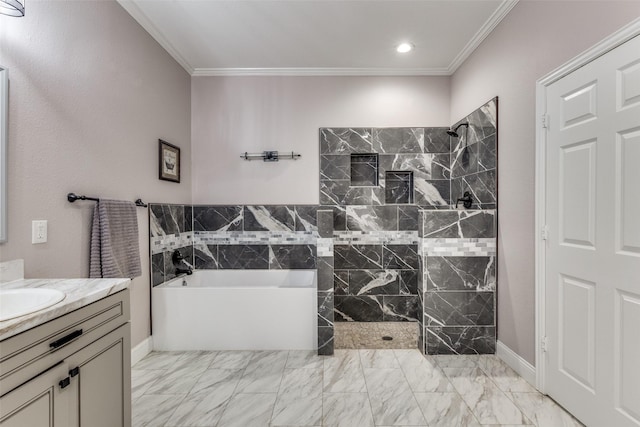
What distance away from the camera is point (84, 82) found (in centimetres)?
198

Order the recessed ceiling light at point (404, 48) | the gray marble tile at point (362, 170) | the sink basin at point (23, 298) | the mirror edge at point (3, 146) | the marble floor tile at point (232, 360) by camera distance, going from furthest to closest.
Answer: the gray marble tile at point (362, 170) → the recessed ceiling light at point (404, 48) → the marble floor tile at point (232, 360) → the mirror edge at point (3, 146) → the sink basin at point (23, 298)

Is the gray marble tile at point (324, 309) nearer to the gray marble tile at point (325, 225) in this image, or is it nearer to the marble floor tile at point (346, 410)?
the gray marble tile at point (325, 225)

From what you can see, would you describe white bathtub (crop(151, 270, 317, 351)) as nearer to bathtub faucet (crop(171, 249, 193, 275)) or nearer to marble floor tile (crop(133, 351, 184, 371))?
marble floor tile (crop(133, 351, 184, 371))

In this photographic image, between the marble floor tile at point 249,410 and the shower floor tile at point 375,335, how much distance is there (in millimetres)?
961

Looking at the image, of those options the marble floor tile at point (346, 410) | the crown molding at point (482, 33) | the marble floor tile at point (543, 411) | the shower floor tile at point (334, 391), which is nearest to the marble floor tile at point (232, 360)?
the shower floor tile at point (334, 391)

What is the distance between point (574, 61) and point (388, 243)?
2280 mm

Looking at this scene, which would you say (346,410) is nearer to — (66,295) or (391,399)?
(391,399)

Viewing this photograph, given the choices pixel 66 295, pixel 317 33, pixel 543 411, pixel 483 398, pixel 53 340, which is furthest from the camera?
pixel 317 33

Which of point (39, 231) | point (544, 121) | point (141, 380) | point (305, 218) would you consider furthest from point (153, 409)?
point (544, 121)

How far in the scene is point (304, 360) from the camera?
2545 millimetres

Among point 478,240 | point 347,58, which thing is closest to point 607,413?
point 478,240

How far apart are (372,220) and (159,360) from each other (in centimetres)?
246

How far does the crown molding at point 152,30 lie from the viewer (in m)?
2.35

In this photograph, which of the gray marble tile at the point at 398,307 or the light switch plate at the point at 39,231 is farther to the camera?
the gray marble tile at the point at 398,307
